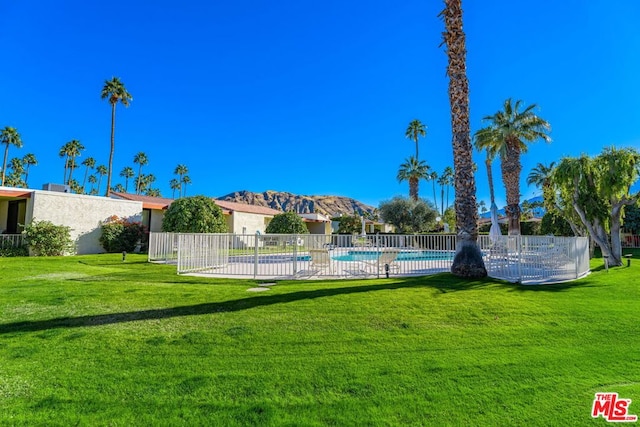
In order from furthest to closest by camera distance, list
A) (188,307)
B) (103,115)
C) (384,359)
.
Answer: (103,115)
(188,307)
(384,359)

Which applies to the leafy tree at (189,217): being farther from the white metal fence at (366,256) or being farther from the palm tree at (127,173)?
the palm tree at (127,173)

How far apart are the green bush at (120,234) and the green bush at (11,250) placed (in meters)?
3.85

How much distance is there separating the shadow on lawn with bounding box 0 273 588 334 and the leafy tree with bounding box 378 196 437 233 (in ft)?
72.3

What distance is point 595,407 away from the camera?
3186 mm

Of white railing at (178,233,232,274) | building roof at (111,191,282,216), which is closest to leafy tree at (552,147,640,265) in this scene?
white railing at (178,233,232,274)

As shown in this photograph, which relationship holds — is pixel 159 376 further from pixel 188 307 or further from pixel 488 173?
pixel 488 173

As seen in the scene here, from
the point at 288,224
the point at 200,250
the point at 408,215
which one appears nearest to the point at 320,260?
the point at 200,250

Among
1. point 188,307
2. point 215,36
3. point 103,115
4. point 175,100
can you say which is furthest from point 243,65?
point 188,307

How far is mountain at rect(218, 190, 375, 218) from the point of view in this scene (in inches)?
6339

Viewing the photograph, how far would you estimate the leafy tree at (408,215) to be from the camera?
32.1m

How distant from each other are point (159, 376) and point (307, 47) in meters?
22.1

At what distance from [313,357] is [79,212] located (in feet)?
73.1

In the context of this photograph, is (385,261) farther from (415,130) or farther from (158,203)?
(415,130)

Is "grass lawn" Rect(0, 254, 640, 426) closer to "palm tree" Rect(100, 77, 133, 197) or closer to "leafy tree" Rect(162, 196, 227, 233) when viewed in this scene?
"leafy tree" Rect(162, 196, 227, 233)
